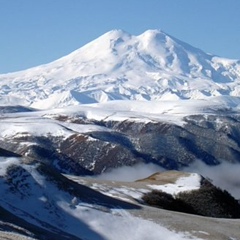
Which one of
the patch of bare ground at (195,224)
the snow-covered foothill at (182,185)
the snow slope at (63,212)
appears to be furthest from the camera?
the snow-covered foothill at (182,185)

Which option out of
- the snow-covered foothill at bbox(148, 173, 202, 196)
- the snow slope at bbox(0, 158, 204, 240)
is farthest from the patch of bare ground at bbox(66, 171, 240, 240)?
the snow-covered foothill at bbox(148, 173, 202, 196)

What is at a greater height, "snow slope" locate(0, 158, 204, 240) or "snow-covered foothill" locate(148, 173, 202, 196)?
"snow-covered foothill" locate(148, 173, 202, 196)

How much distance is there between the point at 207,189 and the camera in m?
95.2

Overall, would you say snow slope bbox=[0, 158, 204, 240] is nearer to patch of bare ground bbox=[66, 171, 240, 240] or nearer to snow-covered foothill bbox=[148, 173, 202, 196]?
patch of bare ground bbox=[66, 171, 240, 240]

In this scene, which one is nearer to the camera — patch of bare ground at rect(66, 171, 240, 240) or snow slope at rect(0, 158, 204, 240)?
snow slope at rect(0, 158, 204, 240)

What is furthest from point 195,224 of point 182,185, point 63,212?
point 182,185

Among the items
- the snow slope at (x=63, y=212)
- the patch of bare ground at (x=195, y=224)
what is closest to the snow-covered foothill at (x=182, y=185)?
the patch of bare ground at (x=195, y=224)

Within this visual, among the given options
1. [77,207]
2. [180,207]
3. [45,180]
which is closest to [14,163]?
[45,180]

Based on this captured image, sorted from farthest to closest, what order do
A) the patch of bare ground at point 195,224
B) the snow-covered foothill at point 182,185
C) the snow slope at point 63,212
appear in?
the snow-covered foothill at point 182,185 < the patch of bare ground at point 195,224 < the snow slope at point 63,212

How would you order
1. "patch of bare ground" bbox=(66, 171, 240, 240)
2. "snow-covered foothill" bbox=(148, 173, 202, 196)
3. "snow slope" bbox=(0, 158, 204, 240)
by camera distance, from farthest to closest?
"snow-covered foothill" bbox=(148, 173, 202, 196)
"patch of bare ground" bbox=(66, 171, 240, 240)
"snow slope" bbox=(0, 158, 204, 240)

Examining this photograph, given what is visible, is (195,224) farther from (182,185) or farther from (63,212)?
(182,185)

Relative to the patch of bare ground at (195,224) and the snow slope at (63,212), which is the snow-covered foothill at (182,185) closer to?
the patch of bare ground at (195,224)

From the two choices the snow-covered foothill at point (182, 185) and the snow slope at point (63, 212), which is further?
the snow-covered foothill at point (182, 185)

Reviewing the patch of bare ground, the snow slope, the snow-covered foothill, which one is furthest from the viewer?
the snow-covered foothill
